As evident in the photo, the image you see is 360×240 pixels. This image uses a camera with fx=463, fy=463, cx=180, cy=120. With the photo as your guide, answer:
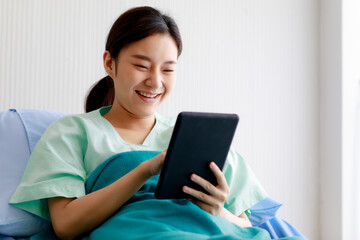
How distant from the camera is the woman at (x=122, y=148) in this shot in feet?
3.68

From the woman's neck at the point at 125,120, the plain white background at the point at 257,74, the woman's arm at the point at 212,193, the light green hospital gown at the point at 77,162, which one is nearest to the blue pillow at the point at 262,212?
the light green hospital gown at the point at 77,162

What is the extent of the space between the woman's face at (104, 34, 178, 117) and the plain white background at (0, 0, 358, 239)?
30.7 inches

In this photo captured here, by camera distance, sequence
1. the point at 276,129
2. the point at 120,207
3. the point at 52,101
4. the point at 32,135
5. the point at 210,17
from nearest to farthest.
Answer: the point at 120,207 → the point at 32,135 → the point at 52,101 → the point at 210,17 → the point at 276,129

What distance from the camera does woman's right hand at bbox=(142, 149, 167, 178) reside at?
106cm

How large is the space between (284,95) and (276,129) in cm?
20

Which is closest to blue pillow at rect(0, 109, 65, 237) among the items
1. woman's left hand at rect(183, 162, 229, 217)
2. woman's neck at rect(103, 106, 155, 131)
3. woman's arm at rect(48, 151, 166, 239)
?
woman's arm at rect(48, 151, 166, 239)

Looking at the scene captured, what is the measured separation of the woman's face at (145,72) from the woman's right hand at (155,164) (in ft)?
0.97

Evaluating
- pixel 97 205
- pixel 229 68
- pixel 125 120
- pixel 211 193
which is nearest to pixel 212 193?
pixel 211 193

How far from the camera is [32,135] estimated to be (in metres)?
1.42

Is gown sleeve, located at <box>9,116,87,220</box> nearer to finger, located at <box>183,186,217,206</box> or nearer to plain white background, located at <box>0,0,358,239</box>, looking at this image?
finger, located at <box>183,186,217,206</box>

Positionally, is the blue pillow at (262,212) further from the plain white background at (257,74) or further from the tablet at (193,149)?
the plain white background at (257,74)
